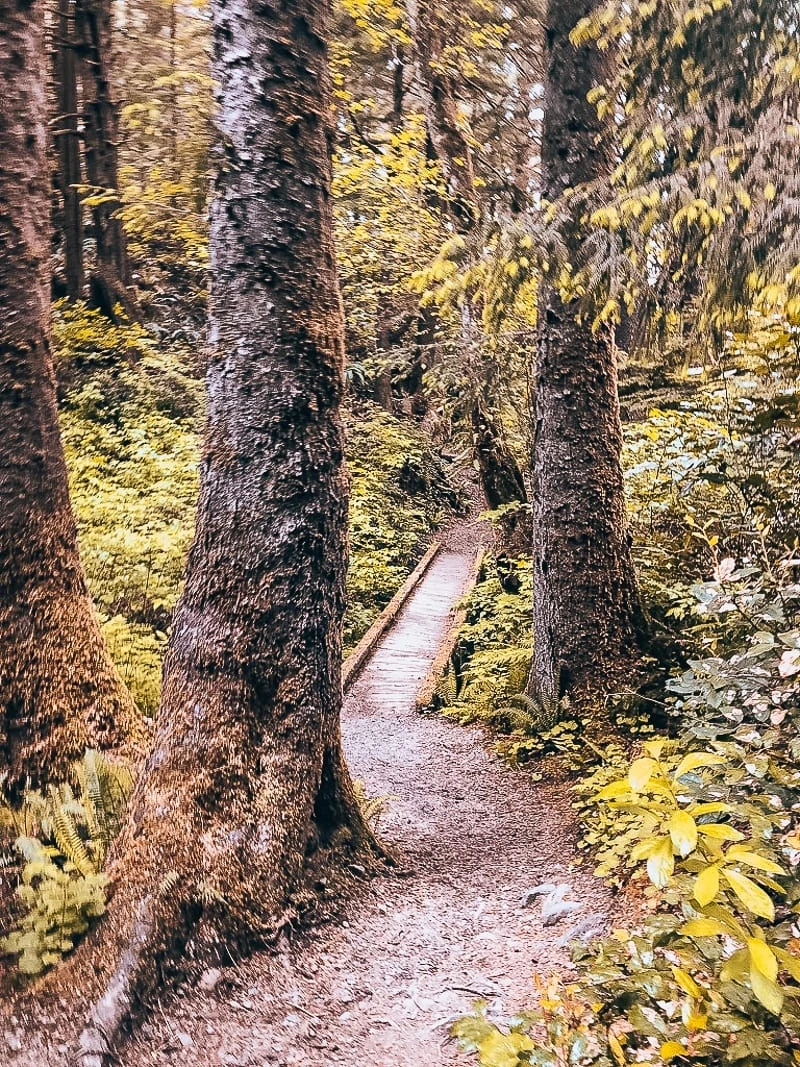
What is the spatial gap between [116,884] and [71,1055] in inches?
27.6

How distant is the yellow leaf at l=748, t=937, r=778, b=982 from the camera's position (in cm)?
160

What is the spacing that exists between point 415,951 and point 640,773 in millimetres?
2731

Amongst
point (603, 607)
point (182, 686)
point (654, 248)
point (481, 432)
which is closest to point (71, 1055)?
point (182, 686)

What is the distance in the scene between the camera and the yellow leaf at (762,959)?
1.60m

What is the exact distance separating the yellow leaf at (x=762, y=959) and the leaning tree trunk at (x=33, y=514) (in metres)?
3.78

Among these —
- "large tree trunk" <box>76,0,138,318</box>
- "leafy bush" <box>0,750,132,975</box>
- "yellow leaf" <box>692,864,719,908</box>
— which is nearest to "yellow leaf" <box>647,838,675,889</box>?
"yellow leaf" <box>692,864,719,908</box>

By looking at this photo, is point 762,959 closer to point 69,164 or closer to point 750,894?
point 750,894

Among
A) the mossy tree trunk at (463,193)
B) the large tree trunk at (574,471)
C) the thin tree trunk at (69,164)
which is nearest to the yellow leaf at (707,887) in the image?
the large tree trunk at (574,471)

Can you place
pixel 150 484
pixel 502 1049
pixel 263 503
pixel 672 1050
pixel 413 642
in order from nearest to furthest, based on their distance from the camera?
pixel 672 1050
pixel 502 1049
pixel 263 503
pixel 150 484
pixel 413 642

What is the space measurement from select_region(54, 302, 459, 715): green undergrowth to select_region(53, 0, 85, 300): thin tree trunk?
2.61ft

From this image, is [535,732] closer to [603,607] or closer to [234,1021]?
[603,607]

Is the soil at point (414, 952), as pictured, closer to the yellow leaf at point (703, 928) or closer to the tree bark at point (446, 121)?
the yellow leaf at point (703, 928)

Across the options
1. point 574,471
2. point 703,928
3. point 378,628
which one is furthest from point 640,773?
point 378,628

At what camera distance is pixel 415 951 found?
3.85 metres
